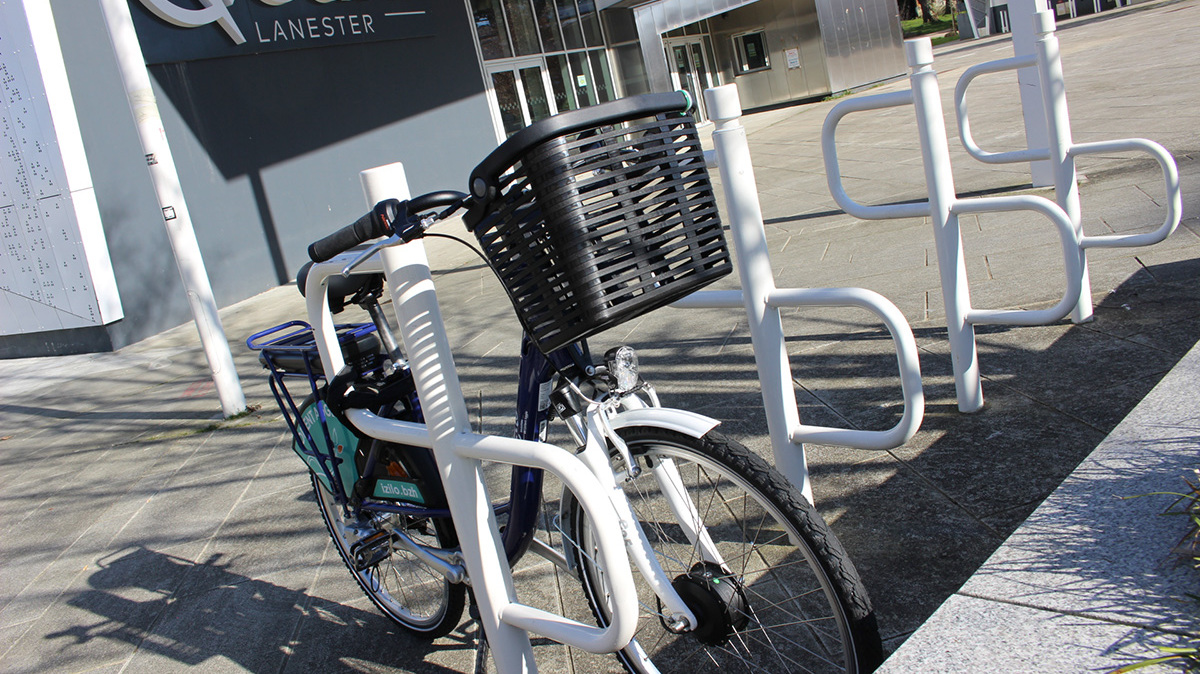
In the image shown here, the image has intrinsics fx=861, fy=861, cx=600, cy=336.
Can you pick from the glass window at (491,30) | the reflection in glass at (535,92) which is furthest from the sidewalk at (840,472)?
the reflection in glass at (535,92)

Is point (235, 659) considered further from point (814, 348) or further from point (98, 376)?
point (98, 376)

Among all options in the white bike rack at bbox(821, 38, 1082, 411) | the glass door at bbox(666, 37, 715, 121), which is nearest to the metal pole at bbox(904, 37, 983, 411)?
the white bike rack at bbox(821, 38, 1082, 411)

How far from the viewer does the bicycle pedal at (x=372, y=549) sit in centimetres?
256

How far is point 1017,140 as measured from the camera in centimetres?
888

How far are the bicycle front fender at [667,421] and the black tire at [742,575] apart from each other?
0.02 m

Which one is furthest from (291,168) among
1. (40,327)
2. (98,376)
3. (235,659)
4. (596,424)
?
(596,424)

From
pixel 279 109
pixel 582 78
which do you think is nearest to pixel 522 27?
pixel 582 78

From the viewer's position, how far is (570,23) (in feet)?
57.5

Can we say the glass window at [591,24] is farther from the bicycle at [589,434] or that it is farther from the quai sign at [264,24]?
the bicycle at [589,434]

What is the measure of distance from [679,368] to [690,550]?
2.57 metres

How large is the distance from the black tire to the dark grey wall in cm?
845

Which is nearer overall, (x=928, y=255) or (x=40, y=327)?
(x=928, y=255)

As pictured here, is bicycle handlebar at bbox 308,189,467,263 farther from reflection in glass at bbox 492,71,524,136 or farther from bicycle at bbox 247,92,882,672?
reflection in glass at bbox 492,71,524,136

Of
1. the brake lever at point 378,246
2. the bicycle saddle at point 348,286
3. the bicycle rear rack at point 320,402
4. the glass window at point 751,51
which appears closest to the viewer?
the brake lever at point 378,246
